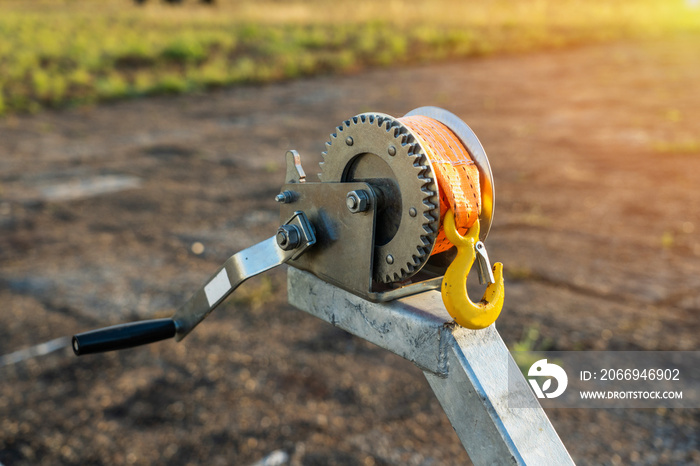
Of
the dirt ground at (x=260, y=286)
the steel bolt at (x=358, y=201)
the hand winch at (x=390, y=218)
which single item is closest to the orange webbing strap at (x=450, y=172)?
the hand winch at (x=390, y=218)

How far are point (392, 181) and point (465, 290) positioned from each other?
0.89 feet

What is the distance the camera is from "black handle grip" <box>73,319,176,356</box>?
1638 mm

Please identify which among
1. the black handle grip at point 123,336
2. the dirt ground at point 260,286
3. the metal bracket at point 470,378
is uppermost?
the metal bracket at point 470,378

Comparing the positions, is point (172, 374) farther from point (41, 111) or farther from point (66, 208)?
point (41, 111)

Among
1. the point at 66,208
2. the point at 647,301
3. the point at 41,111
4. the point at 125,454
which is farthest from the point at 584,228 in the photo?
the point at 41,111

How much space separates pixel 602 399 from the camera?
3918 mm

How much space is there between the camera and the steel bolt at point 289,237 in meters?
1.38

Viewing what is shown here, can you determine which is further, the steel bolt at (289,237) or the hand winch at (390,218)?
the steel bolt at (289,237)

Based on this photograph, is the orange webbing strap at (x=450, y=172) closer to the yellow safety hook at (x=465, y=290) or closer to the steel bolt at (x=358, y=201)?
the yellow safety hook at (x=465, y=290)

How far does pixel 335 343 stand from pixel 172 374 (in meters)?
1.09

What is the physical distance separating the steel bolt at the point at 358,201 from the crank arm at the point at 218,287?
13 cm

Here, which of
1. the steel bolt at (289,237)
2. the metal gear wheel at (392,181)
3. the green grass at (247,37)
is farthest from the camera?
the green grass at (247,37)

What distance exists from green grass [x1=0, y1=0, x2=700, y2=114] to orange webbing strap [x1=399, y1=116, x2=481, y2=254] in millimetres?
12914

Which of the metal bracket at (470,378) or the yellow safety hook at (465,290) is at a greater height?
the yellow safety hook at (465,290)
